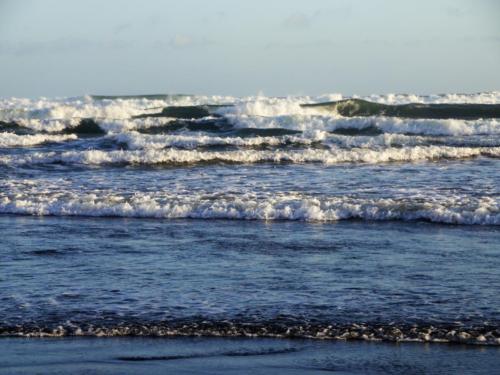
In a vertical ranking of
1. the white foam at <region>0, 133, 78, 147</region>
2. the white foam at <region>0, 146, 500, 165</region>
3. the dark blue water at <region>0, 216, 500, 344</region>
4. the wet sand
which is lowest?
the wet sand

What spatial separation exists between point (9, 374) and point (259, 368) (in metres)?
1.55

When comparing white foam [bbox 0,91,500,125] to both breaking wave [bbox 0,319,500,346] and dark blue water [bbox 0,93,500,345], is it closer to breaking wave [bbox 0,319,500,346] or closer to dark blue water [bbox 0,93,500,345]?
dark blue water [bbox 0,93,500,345]

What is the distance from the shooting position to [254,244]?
10.6 m

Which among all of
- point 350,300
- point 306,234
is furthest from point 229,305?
point 306,234

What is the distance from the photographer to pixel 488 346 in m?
6.58

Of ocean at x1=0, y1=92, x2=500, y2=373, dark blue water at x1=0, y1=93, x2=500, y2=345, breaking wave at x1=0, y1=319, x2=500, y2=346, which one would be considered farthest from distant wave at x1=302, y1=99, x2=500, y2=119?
breaking wave at x1=0, y1=319, x2=500, y2=346

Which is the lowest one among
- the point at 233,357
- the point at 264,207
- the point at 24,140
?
the point at 233,357

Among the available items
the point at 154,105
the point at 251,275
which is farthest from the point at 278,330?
the point at 154,105

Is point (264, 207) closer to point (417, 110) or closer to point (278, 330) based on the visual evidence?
point (278, 330)

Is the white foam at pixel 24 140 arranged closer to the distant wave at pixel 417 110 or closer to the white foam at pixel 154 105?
the white foam at pixel 154 105

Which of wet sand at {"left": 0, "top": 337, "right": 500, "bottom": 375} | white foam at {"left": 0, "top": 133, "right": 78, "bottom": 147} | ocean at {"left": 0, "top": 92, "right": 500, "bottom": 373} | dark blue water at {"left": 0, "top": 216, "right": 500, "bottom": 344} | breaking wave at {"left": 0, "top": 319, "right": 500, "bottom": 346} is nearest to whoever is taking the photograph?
wet sand at {"left": 0, "top": 337, "right": 500, "bottom": 375}

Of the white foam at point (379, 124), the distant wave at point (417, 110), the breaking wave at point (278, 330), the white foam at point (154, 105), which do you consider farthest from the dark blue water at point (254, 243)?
the white foam at point (154, 105)

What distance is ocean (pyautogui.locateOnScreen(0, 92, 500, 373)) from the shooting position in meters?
7.28

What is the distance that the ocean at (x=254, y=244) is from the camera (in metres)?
7.28
